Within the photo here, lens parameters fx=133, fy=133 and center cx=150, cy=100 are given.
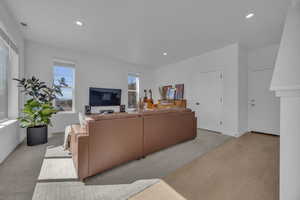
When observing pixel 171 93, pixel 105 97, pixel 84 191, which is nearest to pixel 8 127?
pixel 84 191

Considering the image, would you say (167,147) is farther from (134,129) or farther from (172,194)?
(172,194)

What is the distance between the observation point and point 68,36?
3.33 m

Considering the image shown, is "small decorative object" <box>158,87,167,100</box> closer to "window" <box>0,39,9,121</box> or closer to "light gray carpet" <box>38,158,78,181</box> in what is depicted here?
"light gray carpet" <box>38,158,78,181</box>

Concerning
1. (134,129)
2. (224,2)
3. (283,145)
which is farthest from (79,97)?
(283,145)

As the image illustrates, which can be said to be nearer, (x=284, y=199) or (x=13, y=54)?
(x=284, y=199)

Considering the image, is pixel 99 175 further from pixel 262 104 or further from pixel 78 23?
pixel 262 104

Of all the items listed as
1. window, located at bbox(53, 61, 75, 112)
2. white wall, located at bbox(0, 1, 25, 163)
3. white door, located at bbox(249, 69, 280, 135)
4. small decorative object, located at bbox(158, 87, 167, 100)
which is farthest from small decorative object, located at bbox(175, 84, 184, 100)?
white wall, located at bbox(0, 1, 25, 163)

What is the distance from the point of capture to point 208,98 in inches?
173

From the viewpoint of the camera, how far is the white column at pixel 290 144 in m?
0.84

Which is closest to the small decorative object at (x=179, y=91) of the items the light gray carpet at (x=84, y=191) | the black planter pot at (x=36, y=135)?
the light gray carpet at (x=84, y=191)

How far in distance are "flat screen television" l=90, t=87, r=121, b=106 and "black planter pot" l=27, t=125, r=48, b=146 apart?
5.56ft

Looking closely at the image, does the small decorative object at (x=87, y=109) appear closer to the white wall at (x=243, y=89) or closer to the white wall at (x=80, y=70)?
the white wall at (x=80, y=70)

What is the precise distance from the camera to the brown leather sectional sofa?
5.59 feet

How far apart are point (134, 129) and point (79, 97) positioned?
3082mm
